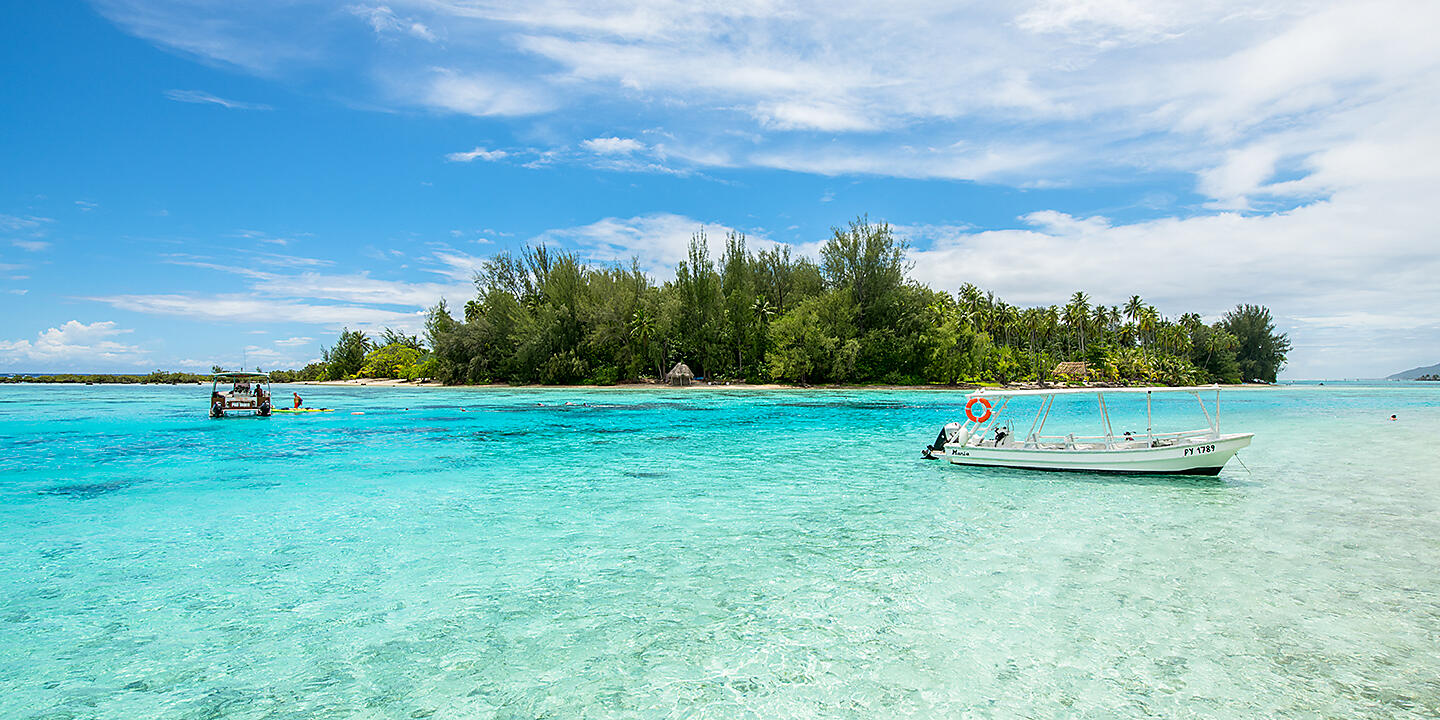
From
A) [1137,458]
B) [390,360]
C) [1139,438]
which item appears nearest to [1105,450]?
[1137,458]

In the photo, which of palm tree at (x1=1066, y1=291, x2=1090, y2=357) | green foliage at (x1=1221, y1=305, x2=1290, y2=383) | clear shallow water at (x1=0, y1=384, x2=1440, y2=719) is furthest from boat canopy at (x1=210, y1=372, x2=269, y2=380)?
green foliage at (x1=1221, y1=305, x2=1290, y2=383)

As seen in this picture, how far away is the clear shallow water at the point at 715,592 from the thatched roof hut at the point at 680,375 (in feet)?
143

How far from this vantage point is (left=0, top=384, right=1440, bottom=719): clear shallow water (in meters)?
5.65

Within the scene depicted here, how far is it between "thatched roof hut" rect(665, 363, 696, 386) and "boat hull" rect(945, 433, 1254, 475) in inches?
1790

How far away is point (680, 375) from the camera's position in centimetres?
6234

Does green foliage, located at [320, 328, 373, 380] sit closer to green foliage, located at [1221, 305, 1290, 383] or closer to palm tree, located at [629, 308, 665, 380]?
palm tree, located at [629, 308, 665, 380]

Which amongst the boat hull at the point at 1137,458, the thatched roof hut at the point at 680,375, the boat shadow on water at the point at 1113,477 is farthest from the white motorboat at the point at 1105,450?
the thatched roof hut at the point at 680,375

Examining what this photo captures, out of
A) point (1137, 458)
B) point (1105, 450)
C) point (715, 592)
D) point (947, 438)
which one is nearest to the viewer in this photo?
point (715, 592)

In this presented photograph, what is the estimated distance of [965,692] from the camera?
568 centimetres

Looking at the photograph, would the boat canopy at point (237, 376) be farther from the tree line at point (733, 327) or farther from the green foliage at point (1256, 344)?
the green foliage at point (1256, 344)

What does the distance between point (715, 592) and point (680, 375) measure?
5424 cm

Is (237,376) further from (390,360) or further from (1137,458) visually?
(390,360)

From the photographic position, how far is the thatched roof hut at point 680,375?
6222cm

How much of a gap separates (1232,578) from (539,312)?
207 feet
